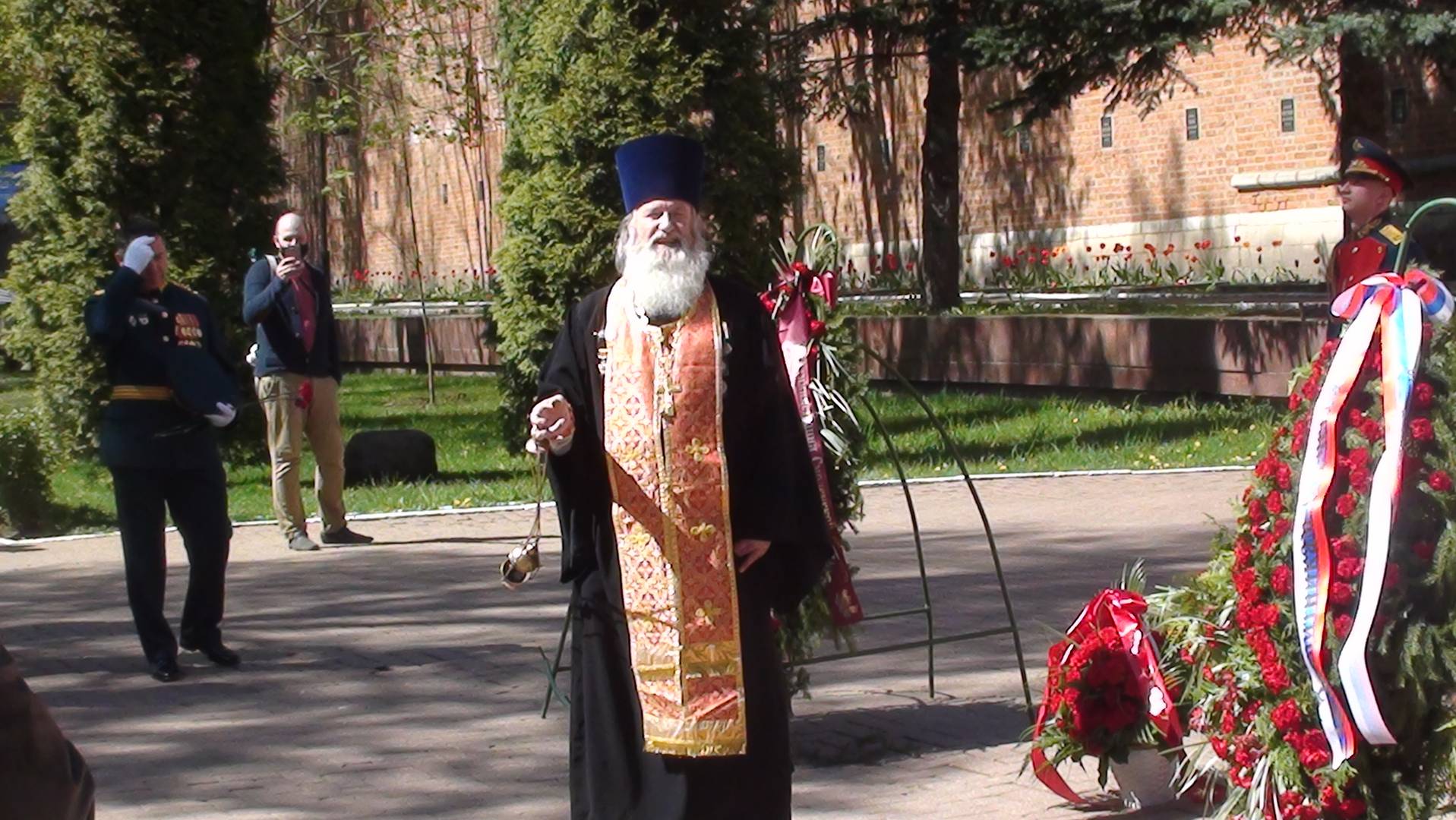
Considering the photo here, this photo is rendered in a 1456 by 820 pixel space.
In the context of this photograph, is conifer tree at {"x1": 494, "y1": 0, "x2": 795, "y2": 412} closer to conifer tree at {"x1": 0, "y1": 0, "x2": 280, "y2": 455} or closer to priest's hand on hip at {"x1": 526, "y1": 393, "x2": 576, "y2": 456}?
conifer tree at {"x1": 0, "y1": 0, "x2": 280, "y2": 455}

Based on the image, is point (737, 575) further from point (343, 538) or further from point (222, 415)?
point (343, 538)

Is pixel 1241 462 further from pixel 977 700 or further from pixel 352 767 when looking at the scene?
pixel 352 767

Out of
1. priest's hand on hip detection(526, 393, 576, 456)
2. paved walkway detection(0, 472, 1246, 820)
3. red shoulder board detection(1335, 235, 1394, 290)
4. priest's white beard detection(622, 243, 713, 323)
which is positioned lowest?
paved walkway detection(0, 472, 1246, 820)

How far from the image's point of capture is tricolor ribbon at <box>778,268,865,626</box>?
22.1ft

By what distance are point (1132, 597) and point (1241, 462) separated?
863cm

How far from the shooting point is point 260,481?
16781mm

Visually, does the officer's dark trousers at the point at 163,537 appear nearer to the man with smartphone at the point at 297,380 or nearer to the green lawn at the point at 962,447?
the man with smartphone at the point at 297,380

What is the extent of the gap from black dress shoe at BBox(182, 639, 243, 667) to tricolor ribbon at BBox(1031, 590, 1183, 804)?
399 cm

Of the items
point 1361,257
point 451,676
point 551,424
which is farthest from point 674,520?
point 451,676

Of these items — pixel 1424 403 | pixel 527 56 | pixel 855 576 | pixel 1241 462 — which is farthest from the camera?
pixel 527 56

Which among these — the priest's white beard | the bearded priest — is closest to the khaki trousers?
the bearded priest

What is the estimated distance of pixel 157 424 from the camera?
821cm

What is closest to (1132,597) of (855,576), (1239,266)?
(855,576)

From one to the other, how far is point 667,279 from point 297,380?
281 inches
